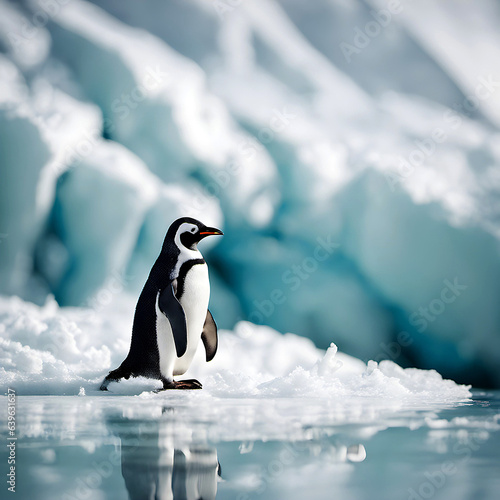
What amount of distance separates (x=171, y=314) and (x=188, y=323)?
158 mm

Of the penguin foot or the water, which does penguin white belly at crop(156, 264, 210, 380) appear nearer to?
the penguin foot

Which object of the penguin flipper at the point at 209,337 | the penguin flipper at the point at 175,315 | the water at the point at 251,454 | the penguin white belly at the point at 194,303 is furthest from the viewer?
the penguin flipper at the point at 209,337

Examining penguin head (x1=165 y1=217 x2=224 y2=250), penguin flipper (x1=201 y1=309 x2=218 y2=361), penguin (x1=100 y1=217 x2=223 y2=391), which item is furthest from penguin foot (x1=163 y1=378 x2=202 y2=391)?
penguin head (x1=165 y1=217 x2=224 y2=250)

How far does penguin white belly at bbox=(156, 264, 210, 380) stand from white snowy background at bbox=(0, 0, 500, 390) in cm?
66

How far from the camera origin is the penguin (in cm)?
196

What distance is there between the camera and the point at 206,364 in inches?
104

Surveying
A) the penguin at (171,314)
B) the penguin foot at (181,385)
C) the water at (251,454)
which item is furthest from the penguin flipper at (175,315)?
the water at (251,454)

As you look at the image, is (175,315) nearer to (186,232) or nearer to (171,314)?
(171,314)

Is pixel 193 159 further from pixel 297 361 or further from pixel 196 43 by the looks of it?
pixel 297 361

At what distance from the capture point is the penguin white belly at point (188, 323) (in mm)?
1999

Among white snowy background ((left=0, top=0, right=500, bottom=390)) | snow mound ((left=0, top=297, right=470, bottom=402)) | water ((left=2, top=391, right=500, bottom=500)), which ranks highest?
white snowy background ((left=0, top=0, right=500, bottom=390))

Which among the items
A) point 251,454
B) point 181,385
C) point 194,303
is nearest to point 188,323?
point 194,303

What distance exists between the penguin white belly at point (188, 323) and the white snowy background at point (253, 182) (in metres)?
0.66

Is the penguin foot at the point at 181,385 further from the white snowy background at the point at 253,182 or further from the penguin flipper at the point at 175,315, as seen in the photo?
the white snowy background at the point at 253,182
